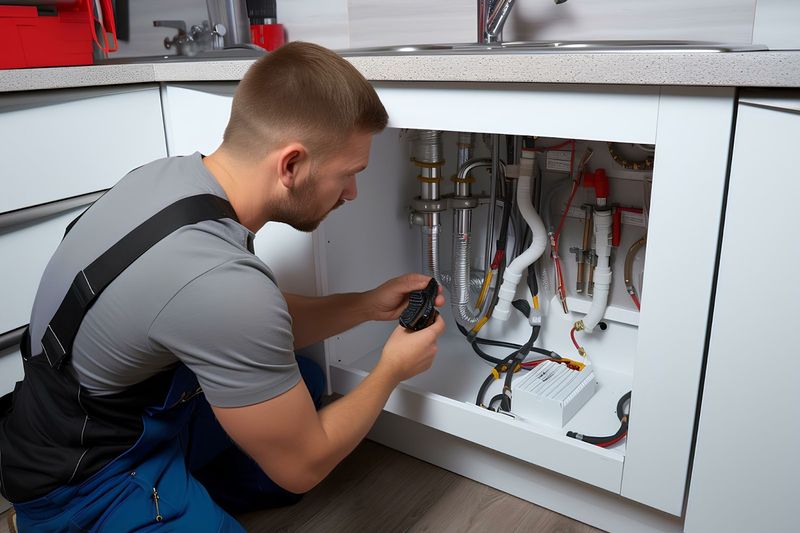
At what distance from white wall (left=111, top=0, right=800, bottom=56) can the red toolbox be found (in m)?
0.48

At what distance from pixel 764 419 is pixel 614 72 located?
0.47m

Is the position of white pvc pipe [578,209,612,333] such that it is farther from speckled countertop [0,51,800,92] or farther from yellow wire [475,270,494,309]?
speckled countertop [0,51,800,92]

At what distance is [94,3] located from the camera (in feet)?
4.96

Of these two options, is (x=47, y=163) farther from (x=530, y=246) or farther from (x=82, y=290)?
(x=530, y=246)

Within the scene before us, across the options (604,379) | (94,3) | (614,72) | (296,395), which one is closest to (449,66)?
(614,72)

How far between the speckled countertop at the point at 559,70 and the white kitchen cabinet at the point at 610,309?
0.03 metres

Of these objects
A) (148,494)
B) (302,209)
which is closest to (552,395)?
(302,209)

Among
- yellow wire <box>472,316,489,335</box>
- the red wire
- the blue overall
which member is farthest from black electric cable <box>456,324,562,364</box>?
the blue overall

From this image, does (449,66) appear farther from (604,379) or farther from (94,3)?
(94,3)

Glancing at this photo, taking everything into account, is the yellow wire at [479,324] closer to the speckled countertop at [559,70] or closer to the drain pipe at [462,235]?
the drain pipe at [462,235]

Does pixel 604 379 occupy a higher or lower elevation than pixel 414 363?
lower

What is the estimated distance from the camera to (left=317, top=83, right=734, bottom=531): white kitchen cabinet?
814mm

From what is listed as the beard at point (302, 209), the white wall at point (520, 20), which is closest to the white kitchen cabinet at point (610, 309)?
the beard at point (302, 209)

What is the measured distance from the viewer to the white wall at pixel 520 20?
1.16 m
